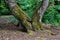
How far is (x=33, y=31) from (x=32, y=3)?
5.13 metres

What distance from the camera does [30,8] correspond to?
→ 45.4 ft

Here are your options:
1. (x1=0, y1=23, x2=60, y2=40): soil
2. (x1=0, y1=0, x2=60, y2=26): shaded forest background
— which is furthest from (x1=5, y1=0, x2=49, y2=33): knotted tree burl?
(x1=0, y1=0, x2=60, y2=26): shaded forest background

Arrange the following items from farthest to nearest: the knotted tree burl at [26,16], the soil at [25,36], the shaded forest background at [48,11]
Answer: the shaded forest background at [48,11] < the knotted tree burl at [26,16] < the soil at [25,36]

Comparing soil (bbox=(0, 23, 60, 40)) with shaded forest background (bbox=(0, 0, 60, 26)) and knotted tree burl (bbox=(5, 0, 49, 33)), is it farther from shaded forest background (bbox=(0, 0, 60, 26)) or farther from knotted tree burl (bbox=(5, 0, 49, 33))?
shaded forest background (bbox=(0, 0, 60, 26))

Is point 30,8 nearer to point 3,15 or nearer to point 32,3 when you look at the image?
point 32,3

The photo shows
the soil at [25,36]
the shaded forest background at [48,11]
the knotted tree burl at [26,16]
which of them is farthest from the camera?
the shaded forest background at [48,11]

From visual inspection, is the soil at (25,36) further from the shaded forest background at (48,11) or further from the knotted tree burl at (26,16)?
the shaded forest background at (48,11)

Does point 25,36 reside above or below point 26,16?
below

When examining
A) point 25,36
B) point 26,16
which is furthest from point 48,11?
point 25,36

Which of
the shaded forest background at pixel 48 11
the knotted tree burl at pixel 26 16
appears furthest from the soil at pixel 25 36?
the shaded forest background at pixel 48 11

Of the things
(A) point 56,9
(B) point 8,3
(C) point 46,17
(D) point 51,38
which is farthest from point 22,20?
(A) point 56,9

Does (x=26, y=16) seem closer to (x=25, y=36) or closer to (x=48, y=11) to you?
(x=25, y=36)

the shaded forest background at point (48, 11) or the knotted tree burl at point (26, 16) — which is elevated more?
the knotted tree burl at point (26, 16)

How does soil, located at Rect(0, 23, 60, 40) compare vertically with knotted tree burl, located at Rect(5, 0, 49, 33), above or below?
below
